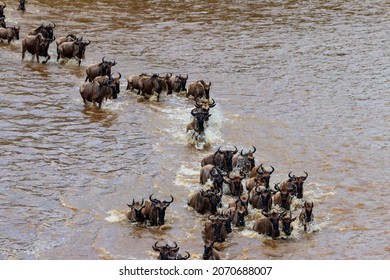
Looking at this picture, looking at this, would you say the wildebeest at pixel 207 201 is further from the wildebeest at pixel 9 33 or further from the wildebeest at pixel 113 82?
the wildebeest at pixel 9 33

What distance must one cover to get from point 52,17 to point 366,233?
26.4m

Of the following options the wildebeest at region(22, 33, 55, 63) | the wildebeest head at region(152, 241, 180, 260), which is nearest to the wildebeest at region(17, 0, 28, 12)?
the wildebeest at region(22, 33, 55, 63)

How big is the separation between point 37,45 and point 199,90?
796 centimetres

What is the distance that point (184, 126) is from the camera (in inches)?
1056

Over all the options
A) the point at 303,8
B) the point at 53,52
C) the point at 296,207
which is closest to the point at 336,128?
the point at 296,207

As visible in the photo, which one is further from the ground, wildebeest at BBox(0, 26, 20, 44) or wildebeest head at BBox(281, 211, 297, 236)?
wildebeest at BBox(0, 26, 20, 44)

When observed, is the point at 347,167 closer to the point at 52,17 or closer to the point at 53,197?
the point at 53,197

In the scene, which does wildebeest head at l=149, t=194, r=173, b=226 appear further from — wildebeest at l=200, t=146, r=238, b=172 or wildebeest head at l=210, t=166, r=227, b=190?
wildebeest at l=200, t=146, r=238, b=172

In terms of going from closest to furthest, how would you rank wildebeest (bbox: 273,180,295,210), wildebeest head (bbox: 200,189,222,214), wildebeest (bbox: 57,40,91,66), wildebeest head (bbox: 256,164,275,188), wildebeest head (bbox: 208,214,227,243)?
wildebeest head (bbox: 208,214,227,243) → wildebeest head (bbox: 200,189,222,214) → wildebeest (bbox: 273,180,295,210) → wildebeest head (bbox: 256,164,275,188) → wildebeest (bbox: 57,40,91,66)

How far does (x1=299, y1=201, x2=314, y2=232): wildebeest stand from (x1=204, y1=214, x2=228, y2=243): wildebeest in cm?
201

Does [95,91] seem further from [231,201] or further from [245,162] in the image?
[231,201]

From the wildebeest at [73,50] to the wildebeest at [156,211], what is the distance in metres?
14.7

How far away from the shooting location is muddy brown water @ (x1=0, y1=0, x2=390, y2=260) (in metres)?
19.3

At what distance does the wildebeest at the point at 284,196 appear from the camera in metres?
20.6
